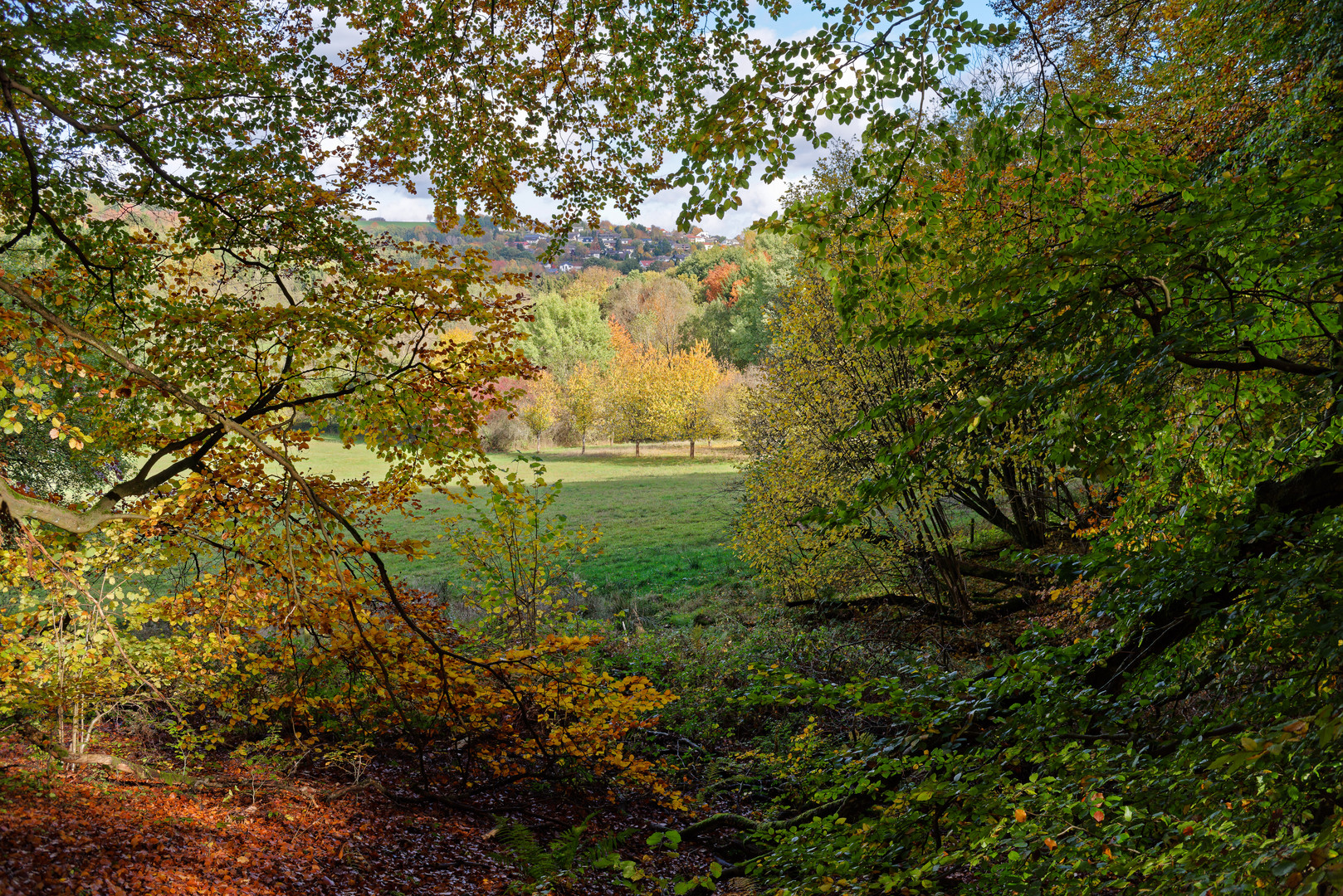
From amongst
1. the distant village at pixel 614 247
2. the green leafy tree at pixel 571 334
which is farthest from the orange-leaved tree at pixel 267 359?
the distant village at pixel 614 247

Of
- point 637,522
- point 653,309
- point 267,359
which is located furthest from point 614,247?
point 267,359

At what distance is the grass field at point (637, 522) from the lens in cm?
1538

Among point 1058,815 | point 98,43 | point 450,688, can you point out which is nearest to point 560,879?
point 450,688

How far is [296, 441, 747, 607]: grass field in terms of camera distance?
15375mm

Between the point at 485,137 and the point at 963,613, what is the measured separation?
328 inches

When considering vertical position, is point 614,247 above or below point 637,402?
above

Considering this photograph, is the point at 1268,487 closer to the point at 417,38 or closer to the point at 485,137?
the point at 417,38

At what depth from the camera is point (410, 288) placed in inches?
240

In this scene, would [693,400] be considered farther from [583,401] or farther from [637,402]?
[583,401]

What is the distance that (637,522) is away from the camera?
22359 mm

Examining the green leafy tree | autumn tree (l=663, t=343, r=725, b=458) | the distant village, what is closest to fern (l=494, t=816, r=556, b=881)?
autumn tree (l=663, t=343, r=725, b=458)

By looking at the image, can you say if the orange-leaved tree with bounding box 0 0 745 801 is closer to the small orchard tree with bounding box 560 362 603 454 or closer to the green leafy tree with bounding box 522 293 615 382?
the small orchard tree with bounding box 560 362 603 454

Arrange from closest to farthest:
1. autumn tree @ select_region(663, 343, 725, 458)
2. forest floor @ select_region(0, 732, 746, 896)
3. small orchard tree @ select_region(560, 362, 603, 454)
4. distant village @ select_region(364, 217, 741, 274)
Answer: forest floor @ select_region(0, 732, 746, 896) < autumn tree @ select_region(663, 343, 725, 458) < small orchard tree @ select_region(560, 362, 603, 454) < distant village @ select_region(364, 217, 741, 274)

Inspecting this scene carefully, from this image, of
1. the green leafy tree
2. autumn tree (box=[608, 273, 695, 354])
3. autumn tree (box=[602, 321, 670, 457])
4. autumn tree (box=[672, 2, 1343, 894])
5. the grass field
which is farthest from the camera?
autumn tree (box=[608, 273, 695, 354])
